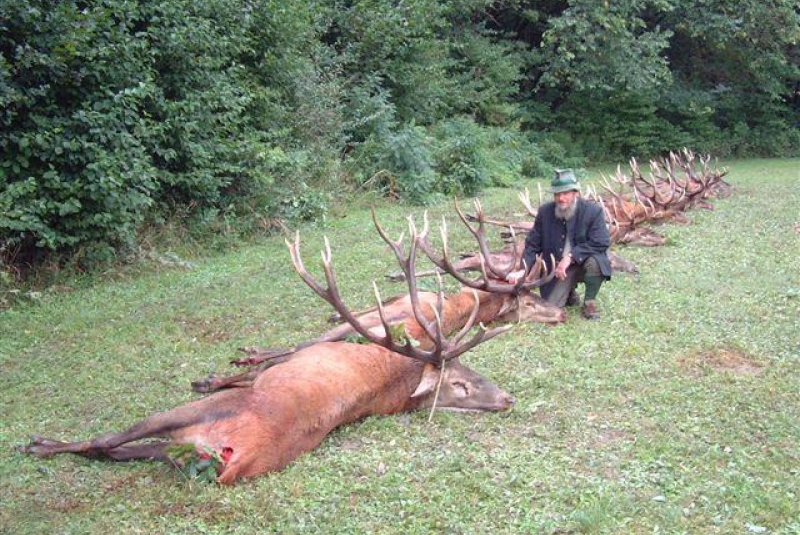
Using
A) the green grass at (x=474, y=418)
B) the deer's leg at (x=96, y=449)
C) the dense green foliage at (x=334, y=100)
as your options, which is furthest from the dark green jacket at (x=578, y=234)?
the dense green foliage at (x=334, y=100)

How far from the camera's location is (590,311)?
7285 mm

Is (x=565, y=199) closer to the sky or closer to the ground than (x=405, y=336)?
closer to the sky

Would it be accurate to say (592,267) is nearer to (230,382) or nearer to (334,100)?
(230,382)

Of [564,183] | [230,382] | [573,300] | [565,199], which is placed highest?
[564,183]

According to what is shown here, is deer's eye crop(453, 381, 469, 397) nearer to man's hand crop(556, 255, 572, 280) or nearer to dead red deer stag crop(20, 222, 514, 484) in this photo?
dead red deer stag crop(20, 222, 514, 484)

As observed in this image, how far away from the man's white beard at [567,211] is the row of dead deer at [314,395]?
1675 mm

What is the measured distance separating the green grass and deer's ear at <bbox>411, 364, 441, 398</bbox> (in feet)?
0.54

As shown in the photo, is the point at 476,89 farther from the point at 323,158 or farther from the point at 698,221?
the point at 698,221

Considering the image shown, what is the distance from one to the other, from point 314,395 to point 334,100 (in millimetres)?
10348

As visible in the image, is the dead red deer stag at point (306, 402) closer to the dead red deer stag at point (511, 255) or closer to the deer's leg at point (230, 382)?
the deer's leg at point (230, 382)

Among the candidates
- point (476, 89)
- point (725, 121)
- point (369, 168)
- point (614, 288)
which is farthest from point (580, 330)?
point (725, 121)

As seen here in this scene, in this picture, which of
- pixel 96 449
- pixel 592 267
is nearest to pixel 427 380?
pixel 96 449

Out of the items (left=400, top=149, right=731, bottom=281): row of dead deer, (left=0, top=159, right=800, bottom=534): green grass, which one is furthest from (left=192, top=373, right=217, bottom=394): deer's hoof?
(left=400, top=149, right=731, bottom=281): row of dead deer

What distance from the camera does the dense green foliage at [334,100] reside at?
836cm
